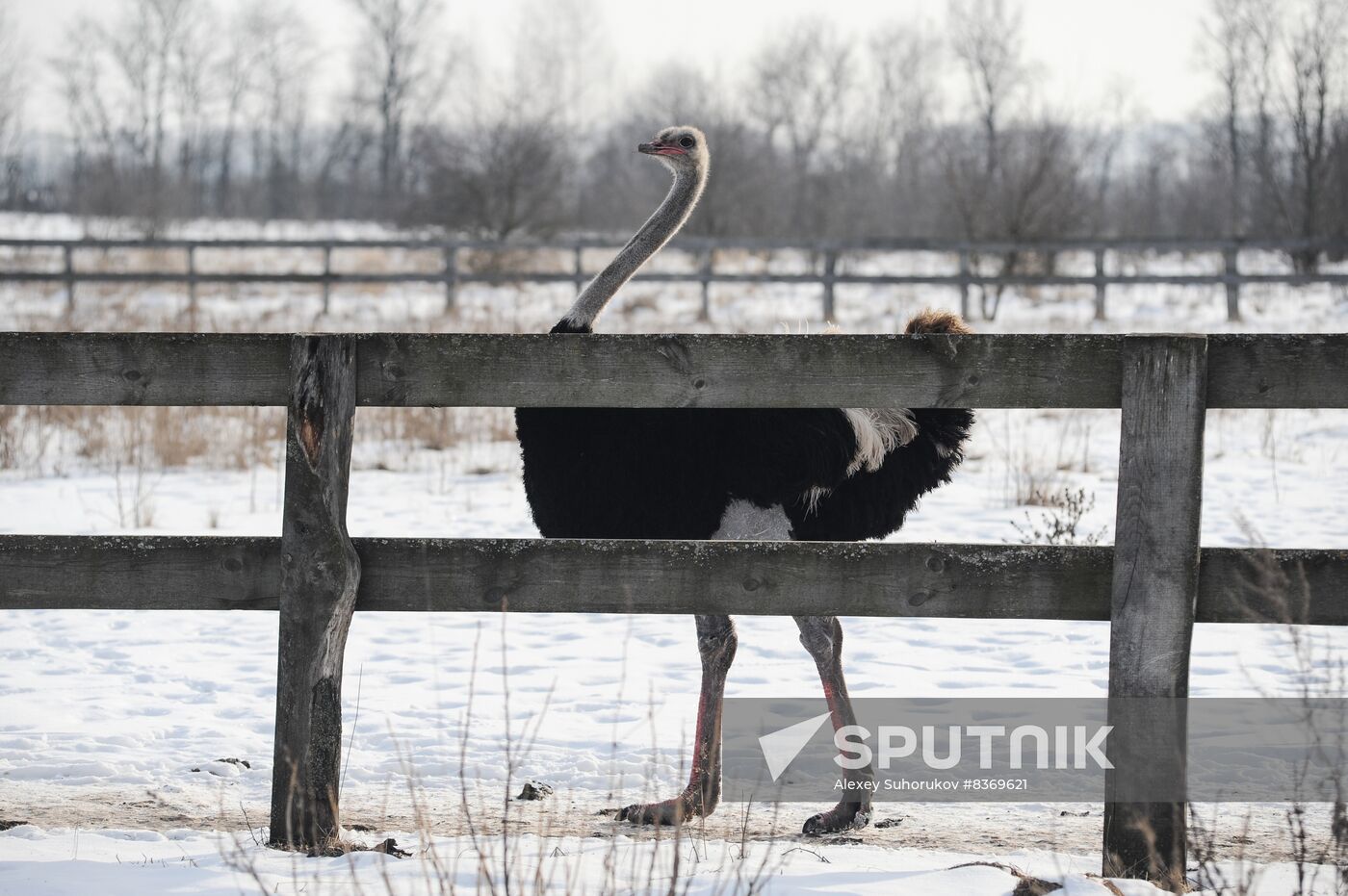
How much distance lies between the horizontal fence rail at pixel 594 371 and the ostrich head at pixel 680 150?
1.66m

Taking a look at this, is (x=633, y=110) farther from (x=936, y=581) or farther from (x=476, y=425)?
(x=936, y=581)

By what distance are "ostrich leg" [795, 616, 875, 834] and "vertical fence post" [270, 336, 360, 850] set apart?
47.0 inches

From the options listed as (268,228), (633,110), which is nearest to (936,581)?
(268,228)

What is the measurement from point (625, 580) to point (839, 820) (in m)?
1.00

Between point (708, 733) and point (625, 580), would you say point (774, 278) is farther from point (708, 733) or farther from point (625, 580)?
point (625, 580)

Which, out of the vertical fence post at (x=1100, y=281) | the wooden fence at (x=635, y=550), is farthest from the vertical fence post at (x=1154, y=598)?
the vertical fence post at (x=1100, y=281)

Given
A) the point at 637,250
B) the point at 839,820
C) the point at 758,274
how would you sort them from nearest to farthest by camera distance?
the point at 839,820 < the point at 637,250 < the point at 758,274

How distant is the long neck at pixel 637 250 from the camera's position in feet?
12.8

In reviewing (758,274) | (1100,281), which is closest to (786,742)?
(758,274)

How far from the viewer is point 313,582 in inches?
120

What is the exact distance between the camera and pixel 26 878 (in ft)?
9.12

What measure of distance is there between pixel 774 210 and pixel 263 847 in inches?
1522

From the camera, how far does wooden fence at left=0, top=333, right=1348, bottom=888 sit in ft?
9.82

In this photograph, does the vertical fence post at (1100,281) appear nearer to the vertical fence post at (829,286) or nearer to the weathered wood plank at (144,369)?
the vertical fence post at (829,286)
